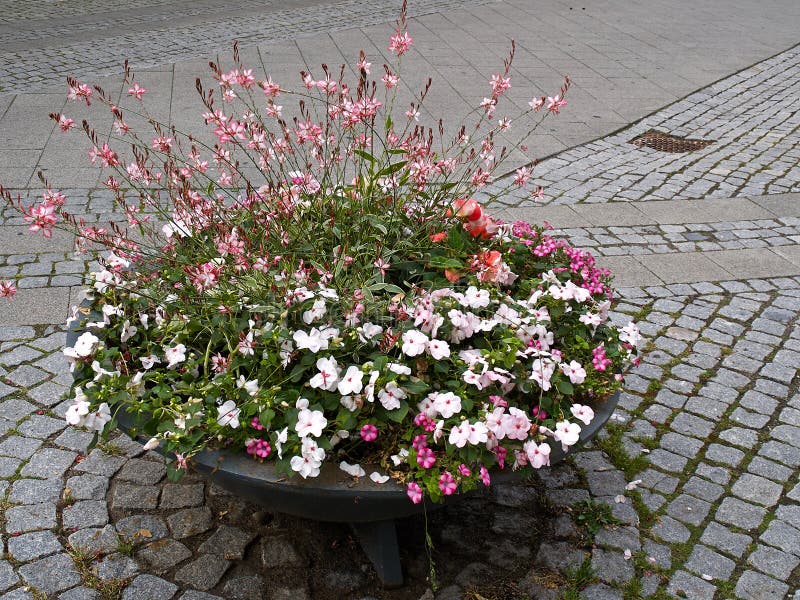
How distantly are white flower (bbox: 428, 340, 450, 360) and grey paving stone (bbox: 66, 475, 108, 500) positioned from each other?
5.05 feet

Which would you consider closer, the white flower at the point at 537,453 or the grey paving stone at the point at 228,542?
the white flower at the point at 537,453

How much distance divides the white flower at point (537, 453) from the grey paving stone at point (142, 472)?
158 cm

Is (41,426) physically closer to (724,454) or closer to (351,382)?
(351,382)

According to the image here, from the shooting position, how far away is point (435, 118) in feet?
24.9

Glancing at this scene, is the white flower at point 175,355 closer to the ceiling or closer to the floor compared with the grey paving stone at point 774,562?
closer to the ceiling

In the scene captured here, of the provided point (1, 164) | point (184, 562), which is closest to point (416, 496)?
point (184, 562)

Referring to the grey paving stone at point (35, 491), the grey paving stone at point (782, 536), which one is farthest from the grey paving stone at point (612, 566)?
the grey paving stone at point (35, 491)

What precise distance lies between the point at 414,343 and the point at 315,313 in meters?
0.35

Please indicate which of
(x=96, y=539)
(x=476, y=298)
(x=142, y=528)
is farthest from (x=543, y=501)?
(x=96, y=539)

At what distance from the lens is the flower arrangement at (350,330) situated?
2.46 meters

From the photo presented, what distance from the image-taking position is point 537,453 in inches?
96.7

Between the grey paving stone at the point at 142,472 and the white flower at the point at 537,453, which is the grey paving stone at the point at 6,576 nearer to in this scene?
the grey paving stone at the point at 142,472

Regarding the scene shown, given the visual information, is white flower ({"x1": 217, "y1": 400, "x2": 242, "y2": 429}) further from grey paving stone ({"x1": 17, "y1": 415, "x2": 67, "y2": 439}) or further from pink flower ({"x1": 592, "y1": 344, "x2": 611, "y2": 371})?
grey paving stone ({"x1": 17, "y1": 415, "x2": 67, "y2": 439})

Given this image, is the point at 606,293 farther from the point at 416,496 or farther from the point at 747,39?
the point at 747,39
